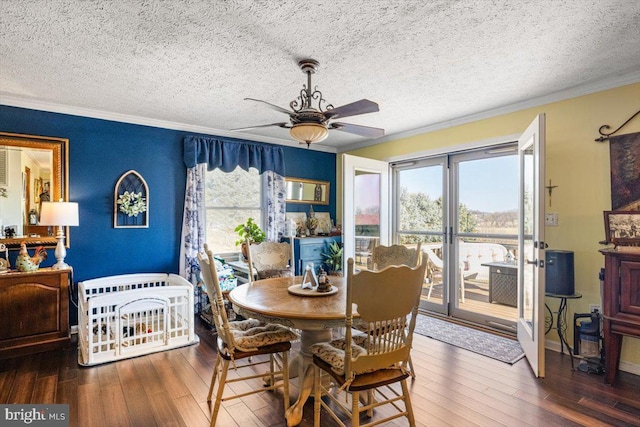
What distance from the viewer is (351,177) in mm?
4312

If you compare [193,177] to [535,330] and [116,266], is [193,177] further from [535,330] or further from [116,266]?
[535,330]

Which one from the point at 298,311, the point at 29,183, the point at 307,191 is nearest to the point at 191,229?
the point at 29,183

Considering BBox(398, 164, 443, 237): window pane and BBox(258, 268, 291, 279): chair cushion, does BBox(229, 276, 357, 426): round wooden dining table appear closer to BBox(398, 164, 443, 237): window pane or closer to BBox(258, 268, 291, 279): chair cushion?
BBox(258, 268, 291, 279): chair cushion

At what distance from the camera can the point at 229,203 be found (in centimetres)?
487

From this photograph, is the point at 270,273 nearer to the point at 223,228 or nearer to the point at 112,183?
the point at 223,228

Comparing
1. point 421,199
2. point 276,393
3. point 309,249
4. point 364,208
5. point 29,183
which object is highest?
point 29,183

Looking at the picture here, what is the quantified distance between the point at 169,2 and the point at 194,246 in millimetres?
3049

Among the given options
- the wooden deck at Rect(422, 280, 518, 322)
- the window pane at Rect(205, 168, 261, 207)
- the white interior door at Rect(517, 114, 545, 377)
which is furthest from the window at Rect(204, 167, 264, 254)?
the white interior door at Rect(517, 114, 545, 377)

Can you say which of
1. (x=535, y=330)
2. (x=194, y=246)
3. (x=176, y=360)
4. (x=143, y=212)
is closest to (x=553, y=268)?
(x=535, y=330)

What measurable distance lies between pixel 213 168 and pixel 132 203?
1073 millimetres

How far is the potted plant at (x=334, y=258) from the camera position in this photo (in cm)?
496

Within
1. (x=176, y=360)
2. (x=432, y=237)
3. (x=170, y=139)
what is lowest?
(x=176, y=360)

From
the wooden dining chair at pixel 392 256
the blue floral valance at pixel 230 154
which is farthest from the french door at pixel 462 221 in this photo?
the blue floral valance at pixel 230 154

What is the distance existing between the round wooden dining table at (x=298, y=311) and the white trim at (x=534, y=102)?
2.60 meters
